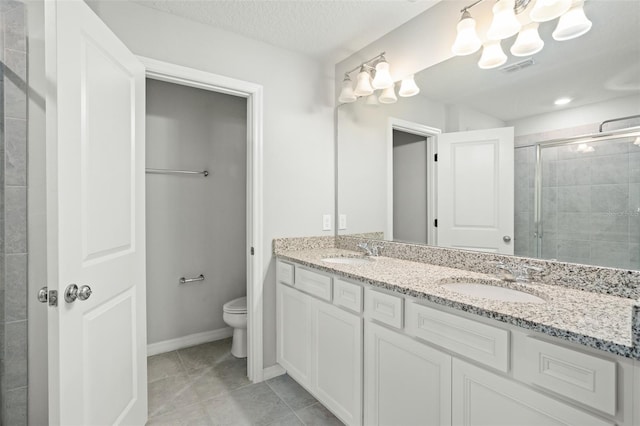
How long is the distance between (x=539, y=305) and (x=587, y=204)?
0.60 metres

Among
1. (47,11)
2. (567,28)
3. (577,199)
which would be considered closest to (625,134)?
(577,199)

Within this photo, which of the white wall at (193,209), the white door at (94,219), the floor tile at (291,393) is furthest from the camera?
the white wall at (193,209)

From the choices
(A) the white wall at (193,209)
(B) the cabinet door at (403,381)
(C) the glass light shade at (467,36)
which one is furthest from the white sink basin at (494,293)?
(A) the white wall at (193,209)

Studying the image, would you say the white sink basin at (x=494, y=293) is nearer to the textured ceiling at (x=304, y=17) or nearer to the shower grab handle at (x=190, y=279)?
the textured ceiling at (x=304, y=17)

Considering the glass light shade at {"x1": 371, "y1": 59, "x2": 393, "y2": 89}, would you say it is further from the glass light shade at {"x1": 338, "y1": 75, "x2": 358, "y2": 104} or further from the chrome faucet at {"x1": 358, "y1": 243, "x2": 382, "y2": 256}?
the chrome faucet at {"x1": 358, "y1": 243, "x2": 382, "y2": 256}

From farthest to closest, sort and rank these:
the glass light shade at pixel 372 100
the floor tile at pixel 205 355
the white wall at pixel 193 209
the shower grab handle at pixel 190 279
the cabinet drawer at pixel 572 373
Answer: the shower grab handle at pixel 190 279 < the white wall at pixel 193 209 < the floor tile at pixel 205 355 < the glass light shade at pixel 372 100 < the cabinet drawer at pixel 572 373

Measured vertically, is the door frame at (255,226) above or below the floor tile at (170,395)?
above

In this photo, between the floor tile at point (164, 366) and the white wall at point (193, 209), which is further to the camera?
the white wall at point (193, 209)

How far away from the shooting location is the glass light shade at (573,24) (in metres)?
1.28

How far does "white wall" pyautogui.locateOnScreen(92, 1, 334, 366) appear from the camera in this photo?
74.3 inches

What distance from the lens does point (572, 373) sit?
0.83 m

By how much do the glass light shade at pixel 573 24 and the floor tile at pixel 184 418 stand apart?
260 cm

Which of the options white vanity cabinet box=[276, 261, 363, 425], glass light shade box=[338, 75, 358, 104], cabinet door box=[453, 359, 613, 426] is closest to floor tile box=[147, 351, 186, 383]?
white vanity cabinet box=[276, 261, 363, 425]

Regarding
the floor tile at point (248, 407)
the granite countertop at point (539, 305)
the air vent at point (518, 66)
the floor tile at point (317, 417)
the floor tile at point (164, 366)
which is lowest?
the floor tile at point (317, 417)
